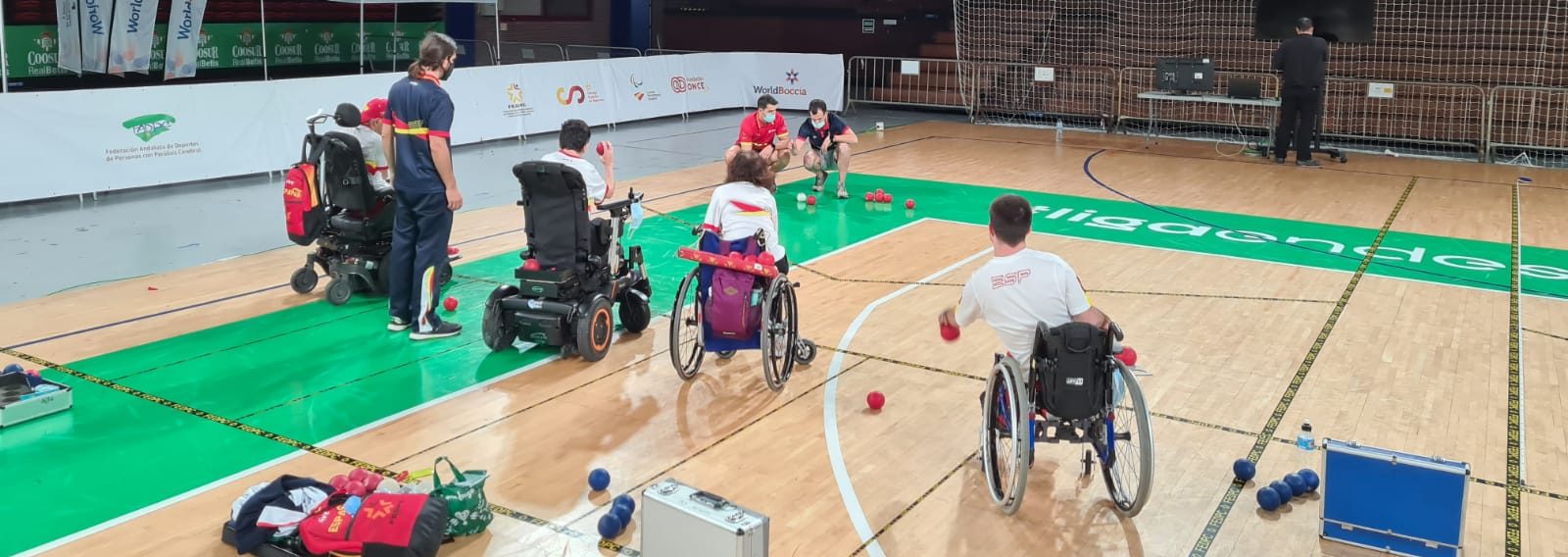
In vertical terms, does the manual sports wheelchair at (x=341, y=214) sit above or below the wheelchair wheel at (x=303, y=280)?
above

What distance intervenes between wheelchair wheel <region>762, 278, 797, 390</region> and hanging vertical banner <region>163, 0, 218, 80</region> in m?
15.7

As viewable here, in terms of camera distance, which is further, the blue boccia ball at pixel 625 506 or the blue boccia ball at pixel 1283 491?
the blue boccia ball at pixel 1283 491

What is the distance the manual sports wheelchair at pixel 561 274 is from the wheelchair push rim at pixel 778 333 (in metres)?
1.11

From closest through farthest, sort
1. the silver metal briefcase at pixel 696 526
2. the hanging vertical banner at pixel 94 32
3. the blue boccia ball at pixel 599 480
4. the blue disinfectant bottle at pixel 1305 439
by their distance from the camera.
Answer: the silver metal briefcase at pixel 696 526 < the blue boccia ball at pixel 599 480 < the blue disinfectant bottle at pixel 1305 439 < the hanging vertical banner at pixel 94 32

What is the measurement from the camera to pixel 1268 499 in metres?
4.92

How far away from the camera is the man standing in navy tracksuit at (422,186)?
6844 millimetres

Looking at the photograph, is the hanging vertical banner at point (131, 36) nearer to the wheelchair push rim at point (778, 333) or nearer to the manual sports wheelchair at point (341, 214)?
the manual sports wheelchair at point (341, 214)

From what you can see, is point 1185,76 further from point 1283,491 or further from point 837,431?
point 1283,491

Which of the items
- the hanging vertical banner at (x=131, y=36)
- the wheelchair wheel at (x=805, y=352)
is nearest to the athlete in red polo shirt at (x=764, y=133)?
the wheelchair wheel at (x=805, y=352)

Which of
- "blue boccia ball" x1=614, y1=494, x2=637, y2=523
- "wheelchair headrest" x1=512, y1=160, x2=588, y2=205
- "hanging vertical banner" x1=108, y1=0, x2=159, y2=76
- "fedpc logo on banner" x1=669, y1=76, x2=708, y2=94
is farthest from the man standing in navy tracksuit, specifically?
"hanging vertical banner" x1=108, y1=0, x2=159, y2=76

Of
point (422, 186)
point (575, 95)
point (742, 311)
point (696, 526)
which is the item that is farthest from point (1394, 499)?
point (575, 95)

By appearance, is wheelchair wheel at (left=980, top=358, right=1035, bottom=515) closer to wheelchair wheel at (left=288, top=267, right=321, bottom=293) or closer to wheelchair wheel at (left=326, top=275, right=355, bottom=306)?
wheelchair wheel at (left=326, top=275, right=355, bottom=306)

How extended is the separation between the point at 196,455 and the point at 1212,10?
1767 cm

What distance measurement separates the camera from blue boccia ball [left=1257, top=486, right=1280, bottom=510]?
4.92 m
